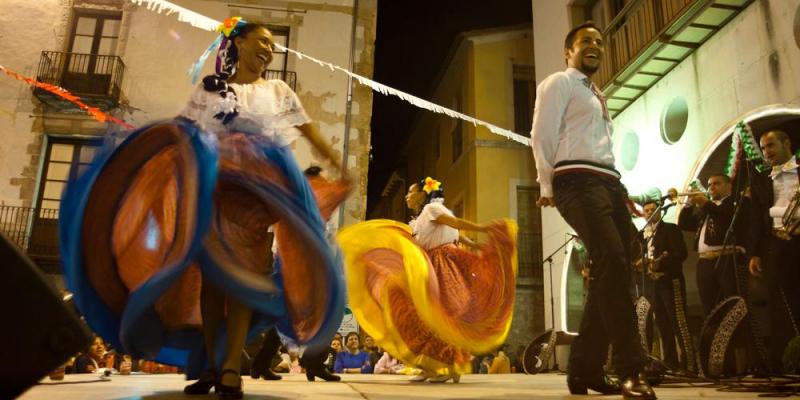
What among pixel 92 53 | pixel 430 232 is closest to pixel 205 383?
pixel 430 232

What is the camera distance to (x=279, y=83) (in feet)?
9.59

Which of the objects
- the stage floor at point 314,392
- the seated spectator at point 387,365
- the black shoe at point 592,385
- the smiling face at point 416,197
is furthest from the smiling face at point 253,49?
the seated spectator at point 387,365

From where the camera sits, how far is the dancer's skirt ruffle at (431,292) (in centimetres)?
469

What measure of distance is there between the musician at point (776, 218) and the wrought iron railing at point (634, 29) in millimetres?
3120

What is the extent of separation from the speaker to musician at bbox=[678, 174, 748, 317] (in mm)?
5689

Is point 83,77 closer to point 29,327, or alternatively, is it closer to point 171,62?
point 171,62

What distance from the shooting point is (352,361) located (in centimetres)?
927

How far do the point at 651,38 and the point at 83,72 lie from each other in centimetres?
1203

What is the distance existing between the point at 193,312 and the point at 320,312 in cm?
68

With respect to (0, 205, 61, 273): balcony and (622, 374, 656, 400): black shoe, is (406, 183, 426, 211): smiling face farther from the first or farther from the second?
(0, 205, 61, 273): balcony

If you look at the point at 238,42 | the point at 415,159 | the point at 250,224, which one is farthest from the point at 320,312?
the point at 415,159

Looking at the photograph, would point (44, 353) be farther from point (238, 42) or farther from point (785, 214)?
point (785, 214)

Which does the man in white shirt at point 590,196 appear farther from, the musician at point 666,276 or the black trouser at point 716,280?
the musician at point 666,276

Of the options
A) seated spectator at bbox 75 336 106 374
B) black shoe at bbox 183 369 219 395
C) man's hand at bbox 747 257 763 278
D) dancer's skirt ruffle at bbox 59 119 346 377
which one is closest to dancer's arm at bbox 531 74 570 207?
dancer's skirt ruffle at bbox 59 119 346 377
